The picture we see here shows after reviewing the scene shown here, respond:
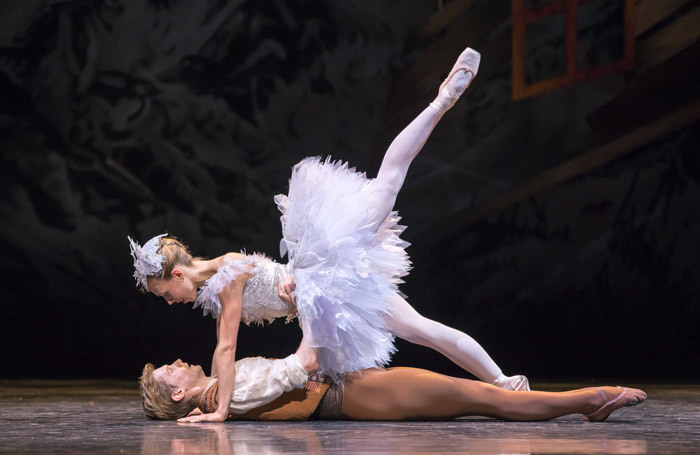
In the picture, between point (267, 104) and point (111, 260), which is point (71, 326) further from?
point (267, 104)

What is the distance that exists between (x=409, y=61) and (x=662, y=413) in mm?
2929

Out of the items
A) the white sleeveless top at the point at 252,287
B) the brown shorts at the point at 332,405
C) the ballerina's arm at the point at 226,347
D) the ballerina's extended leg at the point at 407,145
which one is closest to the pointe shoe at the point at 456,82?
the ballerina's extended leg at the point at 407,145

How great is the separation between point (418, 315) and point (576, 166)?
2.48 m

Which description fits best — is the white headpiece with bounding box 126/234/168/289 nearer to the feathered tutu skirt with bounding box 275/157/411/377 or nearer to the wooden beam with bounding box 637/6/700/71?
the feathered tutu skirt with bounding box 275/157/411/377

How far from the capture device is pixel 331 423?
2789mm

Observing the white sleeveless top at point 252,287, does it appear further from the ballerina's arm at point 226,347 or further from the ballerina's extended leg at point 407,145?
the ballerina's extended leg at point 407,145

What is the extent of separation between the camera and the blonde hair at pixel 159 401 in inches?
112

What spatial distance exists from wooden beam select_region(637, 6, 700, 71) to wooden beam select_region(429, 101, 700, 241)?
0.34m

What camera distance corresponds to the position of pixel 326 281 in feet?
9.24

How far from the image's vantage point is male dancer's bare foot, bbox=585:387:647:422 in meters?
2.67

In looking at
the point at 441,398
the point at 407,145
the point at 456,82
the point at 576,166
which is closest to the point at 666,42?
the point at 576,166

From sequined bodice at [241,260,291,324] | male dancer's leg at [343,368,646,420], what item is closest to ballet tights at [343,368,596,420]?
male dancer's leg at [343,368,646,420]

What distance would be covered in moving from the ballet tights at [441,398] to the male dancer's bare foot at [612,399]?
0.02 m

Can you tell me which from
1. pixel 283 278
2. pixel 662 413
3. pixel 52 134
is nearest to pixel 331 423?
pixel 283 278
